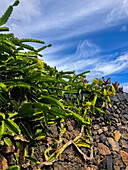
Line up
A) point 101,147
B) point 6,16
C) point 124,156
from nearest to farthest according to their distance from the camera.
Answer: point 6,16, point 101,147, point 124,156

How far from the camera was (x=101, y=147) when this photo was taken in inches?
151

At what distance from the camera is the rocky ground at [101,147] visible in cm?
275

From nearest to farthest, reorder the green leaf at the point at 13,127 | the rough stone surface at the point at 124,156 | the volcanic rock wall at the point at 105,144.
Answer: the green leaf at the point at 13,127 → the volcanic rock wall at the point at 105,144 → the rough stone surface at the point at 124,156

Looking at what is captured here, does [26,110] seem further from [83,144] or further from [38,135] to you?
[83,144]

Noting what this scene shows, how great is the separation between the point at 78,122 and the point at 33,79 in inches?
58.6

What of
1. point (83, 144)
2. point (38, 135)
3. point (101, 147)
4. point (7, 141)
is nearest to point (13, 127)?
point (7, 141)

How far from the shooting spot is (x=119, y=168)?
3756mm

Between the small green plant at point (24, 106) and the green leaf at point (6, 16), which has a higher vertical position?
the green leaf at point (6, 16)

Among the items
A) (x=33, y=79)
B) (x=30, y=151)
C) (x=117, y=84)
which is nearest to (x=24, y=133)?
(x=30, y=151)

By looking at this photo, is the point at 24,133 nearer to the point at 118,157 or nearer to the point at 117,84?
the point at 118,157

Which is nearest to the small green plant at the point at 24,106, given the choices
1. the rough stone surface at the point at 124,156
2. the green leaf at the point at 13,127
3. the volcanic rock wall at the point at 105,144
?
the green leaf at the point at 13,127

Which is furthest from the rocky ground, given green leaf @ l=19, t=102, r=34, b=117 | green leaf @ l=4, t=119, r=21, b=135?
green leaf @ l=19, t=102, r=34, b=117

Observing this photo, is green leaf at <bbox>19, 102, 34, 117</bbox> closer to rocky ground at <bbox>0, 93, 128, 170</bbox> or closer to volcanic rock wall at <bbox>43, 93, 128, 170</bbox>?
rocky ground at <bbox>0, 93, 128, 170</bbox>

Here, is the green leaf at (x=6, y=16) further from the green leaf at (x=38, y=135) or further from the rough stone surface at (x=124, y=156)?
the rough stone surface at (x=124, y=156)
